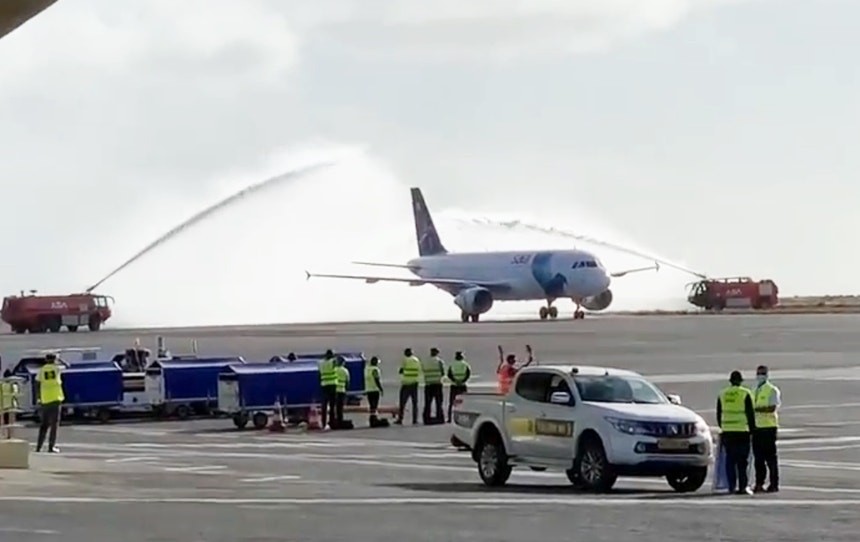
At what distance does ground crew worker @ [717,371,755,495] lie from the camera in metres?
24.6

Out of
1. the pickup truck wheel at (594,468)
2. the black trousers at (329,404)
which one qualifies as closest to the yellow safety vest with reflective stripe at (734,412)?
the pickup truck wheel at (594,468)

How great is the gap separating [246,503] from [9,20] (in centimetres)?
687

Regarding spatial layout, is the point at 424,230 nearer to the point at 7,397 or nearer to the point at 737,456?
the point at 7,397

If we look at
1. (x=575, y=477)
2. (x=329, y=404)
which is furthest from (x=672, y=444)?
(x=329, y=404)

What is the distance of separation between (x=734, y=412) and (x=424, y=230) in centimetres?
9648

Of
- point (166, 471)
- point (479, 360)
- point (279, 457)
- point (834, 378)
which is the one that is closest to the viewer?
point (166, 471)

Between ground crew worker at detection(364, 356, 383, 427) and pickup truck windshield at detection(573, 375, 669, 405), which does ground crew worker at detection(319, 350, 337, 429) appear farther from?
pickup truck windshield at detection(573, 375, 669, 405)

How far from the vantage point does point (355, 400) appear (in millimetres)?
43750

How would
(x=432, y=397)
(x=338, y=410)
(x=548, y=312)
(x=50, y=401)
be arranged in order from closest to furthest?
(x=50, y=401)
(x=338, y=410)
(x=432, y=397)
(x=548, y=312)

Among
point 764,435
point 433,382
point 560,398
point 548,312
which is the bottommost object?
point 764,435

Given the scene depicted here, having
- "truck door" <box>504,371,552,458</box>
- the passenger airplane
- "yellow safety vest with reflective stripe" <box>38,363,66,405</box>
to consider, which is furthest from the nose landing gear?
"truck door" <box>504,371,552,458</box>

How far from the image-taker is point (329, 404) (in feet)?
131

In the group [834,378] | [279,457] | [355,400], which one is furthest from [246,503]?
[834,378]

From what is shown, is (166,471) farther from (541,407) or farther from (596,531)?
(596,531)
